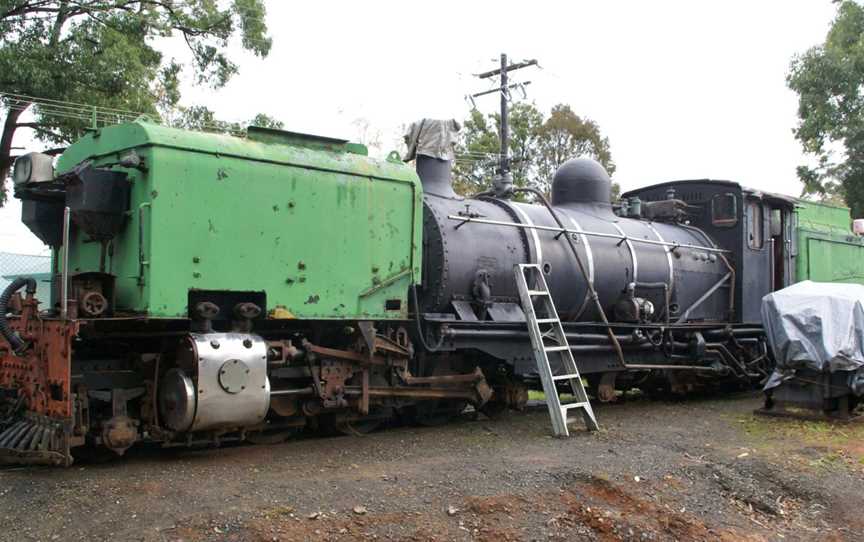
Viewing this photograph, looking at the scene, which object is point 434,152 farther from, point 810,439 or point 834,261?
point 834,261

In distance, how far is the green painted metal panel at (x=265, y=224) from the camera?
19.6 ft

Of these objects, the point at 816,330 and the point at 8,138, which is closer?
the point at 816,330

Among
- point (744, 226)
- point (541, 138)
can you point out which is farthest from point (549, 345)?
point (541, 138)

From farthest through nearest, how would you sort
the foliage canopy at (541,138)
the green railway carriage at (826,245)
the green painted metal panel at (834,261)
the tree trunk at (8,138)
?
the foliage canopy at (541,138) → the green painted metal panel at (834,261) → the green railway carriage at (826,245) → the tree trunk at (8,138)

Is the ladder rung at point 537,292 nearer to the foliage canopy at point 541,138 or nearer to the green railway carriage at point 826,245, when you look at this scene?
the green railway carriage at point 826,245

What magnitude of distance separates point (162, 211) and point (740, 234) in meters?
9.30

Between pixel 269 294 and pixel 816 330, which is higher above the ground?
pixel 269 294

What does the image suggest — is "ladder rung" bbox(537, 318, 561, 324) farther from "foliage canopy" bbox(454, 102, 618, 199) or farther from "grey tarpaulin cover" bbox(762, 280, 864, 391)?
"foliage canopy" bbox(454, 102, 618, 199)

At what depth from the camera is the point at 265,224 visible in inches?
257

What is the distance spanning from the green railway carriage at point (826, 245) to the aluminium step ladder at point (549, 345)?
21.6 ft

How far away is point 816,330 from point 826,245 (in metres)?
5.56

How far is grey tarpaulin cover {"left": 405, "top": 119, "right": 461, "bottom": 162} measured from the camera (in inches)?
355

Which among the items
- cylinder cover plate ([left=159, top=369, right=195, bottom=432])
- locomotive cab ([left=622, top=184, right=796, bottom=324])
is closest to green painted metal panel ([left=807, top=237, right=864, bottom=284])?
locomotive cab ([left=622, top=184, right=796, bottom=324])

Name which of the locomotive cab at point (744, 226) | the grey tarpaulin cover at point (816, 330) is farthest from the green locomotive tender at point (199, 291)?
the locomotive cab at point (744, 226)
